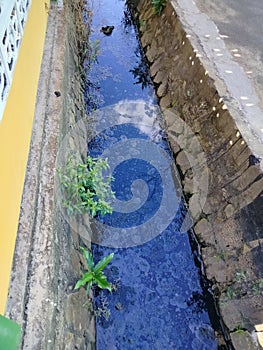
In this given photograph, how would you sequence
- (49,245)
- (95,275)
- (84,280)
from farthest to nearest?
(95,275) < (84,280) < (49,245)

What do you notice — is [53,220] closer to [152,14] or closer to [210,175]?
[210,175]

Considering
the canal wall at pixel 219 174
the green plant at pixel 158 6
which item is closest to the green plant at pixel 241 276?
the canal wall at pixel 219 174

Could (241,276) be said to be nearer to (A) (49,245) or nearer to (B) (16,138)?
(A) (49,245)

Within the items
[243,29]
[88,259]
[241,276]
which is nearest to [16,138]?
[88,259]

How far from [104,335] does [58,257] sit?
1.17 meters

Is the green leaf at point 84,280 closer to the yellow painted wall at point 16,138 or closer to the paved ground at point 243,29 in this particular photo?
the yellow painted wall at point 16,138

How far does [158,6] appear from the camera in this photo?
709cm

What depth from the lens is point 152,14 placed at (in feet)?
24.3

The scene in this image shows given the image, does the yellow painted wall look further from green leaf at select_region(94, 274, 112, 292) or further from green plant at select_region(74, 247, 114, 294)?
green leaf at select_region(94, 274, 112, 292)

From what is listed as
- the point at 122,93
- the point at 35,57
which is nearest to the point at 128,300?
the point at 35,57

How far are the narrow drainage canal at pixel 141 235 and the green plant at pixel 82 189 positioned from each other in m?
0.35

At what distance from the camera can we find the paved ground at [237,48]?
471cm

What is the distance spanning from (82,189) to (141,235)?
1.03 metres

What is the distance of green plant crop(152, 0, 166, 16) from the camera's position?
6988mm
